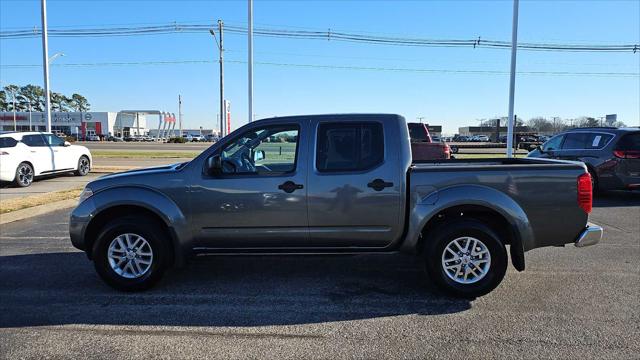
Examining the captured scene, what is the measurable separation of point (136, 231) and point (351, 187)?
2.29 m

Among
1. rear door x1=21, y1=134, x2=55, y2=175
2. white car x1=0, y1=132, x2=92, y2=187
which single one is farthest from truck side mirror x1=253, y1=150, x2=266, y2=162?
rear door x1=21, y1=134, x2=55, y2=175

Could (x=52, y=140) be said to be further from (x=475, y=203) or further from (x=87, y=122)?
(x=87, y=122)

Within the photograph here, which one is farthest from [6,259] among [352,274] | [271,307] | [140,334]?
[352,274]

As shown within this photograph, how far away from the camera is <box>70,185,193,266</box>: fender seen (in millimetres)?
4941

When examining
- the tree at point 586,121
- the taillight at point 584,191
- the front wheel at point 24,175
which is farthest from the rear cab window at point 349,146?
the tree at point 586,121

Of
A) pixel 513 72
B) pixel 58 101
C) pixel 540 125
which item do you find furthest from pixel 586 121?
pixel 58 101

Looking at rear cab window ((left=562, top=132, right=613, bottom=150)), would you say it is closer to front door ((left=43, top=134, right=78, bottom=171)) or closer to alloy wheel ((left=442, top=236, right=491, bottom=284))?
alloy wheel ((left=442, top=236, right=491, bottom=284))

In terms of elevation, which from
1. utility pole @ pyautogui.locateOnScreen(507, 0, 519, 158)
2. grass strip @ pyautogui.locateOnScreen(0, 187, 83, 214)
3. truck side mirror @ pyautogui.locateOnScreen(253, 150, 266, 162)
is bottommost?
grass strip @ pyautogui.locateOnScreen(0, 187, 83, 214)

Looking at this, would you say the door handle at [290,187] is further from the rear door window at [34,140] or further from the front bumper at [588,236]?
the rear door window at [34,140]

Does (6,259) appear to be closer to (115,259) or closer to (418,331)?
(115,259)

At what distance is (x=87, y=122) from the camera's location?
94125 millimetres

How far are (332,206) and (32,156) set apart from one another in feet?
42.8

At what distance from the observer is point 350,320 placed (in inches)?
169

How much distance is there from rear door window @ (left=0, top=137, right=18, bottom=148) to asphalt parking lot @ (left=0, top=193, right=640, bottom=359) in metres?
8.86
